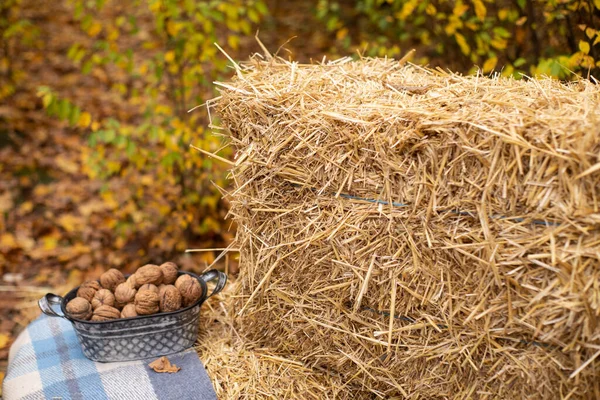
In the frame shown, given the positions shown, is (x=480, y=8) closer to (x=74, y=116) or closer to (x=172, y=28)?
(x=172, y=28)

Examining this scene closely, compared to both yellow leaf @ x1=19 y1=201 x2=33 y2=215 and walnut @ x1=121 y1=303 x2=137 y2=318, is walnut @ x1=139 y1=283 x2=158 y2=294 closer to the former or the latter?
walnut @ x1=121 y1=303 x2=137 y2=318

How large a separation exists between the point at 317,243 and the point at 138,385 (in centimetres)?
95

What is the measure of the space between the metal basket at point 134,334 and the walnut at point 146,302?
30 millimetres

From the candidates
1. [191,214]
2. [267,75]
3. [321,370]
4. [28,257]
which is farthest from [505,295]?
[28,257]

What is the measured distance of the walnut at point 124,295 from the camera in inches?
97.5

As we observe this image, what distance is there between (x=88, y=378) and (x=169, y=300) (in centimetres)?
46

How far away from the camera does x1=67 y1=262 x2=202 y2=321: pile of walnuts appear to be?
2.39 meters

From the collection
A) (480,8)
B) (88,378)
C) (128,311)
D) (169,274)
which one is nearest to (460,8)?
(480,8)

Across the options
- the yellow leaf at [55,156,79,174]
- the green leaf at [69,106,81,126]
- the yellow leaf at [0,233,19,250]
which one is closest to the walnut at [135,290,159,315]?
the green leaf at [69,106,81,126]

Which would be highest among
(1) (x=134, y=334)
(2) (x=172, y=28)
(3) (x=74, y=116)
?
(2) (x=172, y=28)

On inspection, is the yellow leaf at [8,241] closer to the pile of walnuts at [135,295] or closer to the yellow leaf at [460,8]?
the pile of walnuts at [135,295]

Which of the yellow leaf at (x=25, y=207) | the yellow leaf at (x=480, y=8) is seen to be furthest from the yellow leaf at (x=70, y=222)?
the yellow leaf at (x=480, y=8)

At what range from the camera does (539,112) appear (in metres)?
1.81

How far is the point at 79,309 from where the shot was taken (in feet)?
7.78
